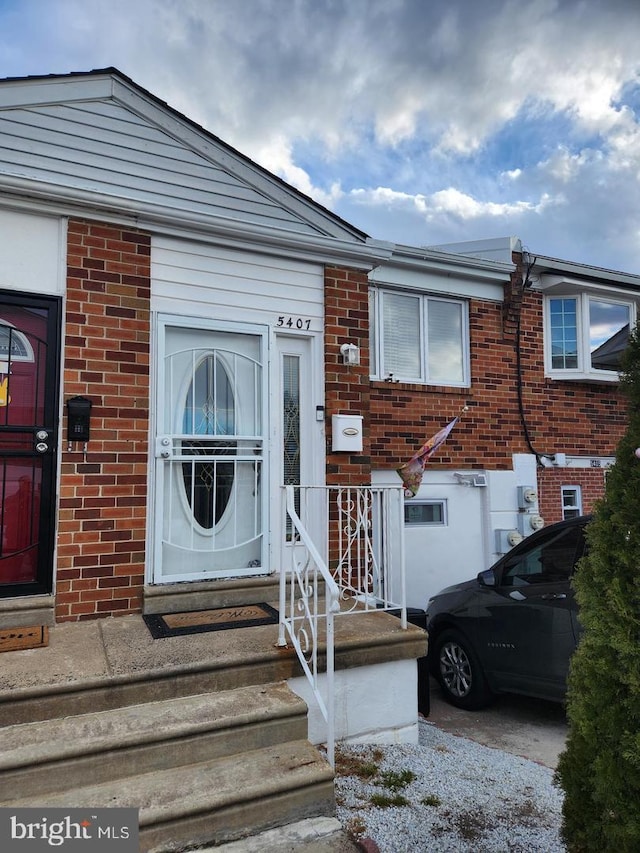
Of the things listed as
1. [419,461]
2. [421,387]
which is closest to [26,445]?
[419,461]

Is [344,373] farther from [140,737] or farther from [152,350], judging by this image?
[140,737]

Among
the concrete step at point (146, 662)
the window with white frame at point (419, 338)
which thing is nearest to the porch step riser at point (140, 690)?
the concrete step at point (146, 662)

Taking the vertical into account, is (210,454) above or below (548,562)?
above

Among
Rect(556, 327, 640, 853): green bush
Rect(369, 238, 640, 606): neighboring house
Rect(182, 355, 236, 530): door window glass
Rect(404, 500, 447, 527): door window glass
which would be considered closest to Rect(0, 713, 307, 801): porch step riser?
Rect(556, 327, 640, 853): green bush

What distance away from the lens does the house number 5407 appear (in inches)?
177

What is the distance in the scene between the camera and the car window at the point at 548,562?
3998 mm

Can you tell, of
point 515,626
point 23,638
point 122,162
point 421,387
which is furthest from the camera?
point 421,387

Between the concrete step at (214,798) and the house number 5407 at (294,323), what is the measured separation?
3099 mm

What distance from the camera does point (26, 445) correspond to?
3.65 metres

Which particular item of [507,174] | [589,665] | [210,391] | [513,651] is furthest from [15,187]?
[507,174]

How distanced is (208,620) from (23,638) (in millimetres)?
1097

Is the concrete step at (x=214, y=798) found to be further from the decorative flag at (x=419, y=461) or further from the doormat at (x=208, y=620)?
the decorative flag at (x=419, y=461)

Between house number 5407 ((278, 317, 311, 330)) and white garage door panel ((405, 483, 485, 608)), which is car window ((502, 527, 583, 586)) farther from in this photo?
house number 5407 ((278, 317, 311, 330))

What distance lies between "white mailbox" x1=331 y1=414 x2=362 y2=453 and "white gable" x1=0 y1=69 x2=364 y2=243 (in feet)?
5.25
